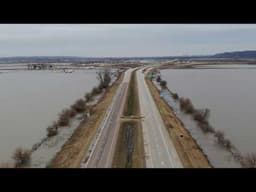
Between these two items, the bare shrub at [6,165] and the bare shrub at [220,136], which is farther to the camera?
the bare shrub at [220,136]

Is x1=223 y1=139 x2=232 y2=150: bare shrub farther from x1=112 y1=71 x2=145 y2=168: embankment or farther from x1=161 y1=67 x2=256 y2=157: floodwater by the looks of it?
x1=112 y1=71 x2=145 y2=168: embankment

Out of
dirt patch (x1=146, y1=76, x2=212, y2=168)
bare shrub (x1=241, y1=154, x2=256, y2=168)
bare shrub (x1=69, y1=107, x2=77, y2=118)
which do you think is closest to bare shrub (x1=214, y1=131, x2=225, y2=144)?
dirt patch (x1=146, y1=76, x2=212, y2=168)

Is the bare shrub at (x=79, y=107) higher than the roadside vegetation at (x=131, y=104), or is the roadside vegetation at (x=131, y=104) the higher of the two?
the roadside vegetation at (x=131, y=104)

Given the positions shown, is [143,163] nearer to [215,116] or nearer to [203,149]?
[203,149]

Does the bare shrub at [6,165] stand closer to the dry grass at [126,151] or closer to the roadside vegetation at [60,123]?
the roadside vegetation at [60,123]

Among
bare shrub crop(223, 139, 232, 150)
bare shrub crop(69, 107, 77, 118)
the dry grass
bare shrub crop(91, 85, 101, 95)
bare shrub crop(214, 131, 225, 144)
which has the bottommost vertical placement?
bare shrub crop(91, 85, 101, 95)

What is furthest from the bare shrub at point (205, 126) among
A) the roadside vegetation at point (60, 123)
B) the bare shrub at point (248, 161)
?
the roadside vegetation at point (60, 123)
